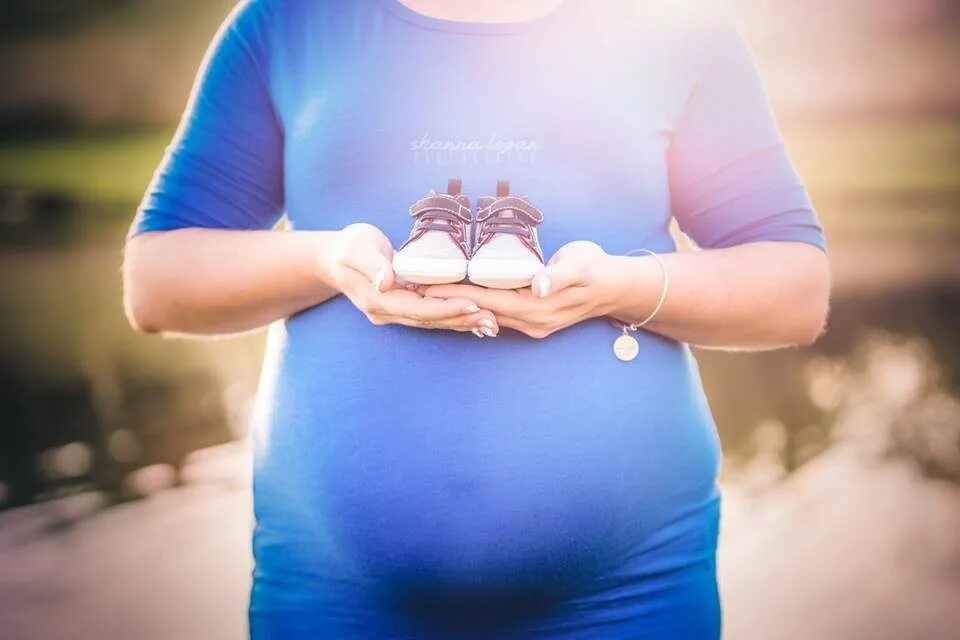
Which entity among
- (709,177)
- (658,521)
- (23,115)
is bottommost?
(658,521)

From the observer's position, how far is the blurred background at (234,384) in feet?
5.04

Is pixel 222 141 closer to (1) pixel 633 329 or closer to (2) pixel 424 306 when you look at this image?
(2) pixel 424 306

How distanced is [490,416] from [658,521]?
0.63 ft


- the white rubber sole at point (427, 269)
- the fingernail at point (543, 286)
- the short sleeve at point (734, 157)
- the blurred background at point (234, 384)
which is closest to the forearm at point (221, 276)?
the white rubber sole at point (427, 269)

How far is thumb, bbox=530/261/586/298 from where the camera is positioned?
71 cm

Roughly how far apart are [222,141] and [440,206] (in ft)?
0.80

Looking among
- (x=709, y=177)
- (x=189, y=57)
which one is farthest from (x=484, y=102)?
(x=189, y=57)

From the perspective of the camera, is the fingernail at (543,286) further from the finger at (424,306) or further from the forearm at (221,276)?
the forearm at (221,276)

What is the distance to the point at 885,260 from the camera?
183 cm

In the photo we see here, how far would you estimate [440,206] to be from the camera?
0.77 m

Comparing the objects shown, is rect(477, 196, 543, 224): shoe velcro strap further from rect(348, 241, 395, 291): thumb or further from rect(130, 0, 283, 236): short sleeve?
rect(130, 0, 283, 236): short sleeve

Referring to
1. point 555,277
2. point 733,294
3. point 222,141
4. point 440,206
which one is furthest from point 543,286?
point 222,141

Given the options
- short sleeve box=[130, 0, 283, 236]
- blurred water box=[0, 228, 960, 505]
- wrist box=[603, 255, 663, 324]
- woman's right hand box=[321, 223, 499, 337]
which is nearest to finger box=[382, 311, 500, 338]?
woman's right hand box=[321, 223, 499, 337]

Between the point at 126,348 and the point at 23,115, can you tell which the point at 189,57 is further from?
the point at 126,348
